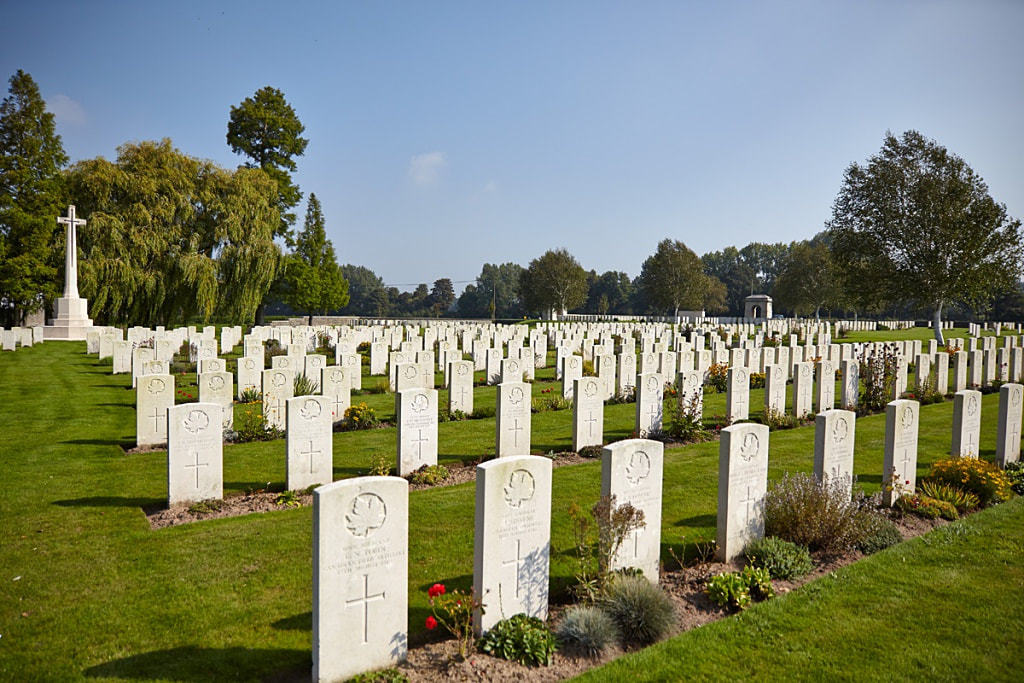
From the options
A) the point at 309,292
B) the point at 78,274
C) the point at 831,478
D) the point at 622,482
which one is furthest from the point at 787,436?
the point at 309,292

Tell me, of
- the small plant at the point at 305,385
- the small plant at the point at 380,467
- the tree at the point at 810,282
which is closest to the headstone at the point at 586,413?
the small plant at the point at 380,467

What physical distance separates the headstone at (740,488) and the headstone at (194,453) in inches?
229

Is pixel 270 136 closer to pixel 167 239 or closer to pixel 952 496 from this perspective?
pixel 167 239

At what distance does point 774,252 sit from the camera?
11194 centimetres

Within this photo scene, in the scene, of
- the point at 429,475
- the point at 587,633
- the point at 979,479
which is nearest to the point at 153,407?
the point at 429,475

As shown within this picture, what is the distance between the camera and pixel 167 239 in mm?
30672

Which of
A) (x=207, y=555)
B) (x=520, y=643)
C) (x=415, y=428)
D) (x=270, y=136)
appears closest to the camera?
(x=520, y=643)

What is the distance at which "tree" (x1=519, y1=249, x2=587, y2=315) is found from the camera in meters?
69.7

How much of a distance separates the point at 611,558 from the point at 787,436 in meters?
7.70

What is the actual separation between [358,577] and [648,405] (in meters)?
7.95

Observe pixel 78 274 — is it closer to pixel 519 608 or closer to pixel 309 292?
pixel 309 292

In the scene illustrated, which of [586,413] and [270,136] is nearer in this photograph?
[586,413]

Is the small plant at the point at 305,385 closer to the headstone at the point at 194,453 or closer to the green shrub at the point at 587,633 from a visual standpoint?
the headstone at the point at 194,453

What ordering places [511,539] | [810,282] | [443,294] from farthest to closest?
[443,294] → [810,282] → [511,539]
